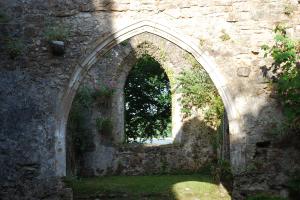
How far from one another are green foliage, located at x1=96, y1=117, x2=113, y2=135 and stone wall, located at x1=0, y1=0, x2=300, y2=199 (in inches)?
195

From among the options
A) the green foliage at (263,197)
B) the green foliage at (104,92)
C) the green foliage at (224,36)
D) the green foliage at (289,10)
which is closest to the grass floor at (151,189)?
the green foliage at (263,197)

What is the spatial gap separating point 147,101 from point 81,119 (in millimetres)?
3242

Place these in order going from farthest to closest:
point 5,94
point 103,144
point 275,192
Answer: point 103,144 → point 5,94 → point 275,192

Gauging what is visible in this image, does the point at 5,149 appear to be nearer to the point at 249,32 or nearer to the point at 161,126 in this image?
the point at 249,32

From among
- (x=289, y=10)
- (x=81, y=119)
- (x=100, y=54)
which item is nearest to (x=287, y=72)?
(x=289, y=10)

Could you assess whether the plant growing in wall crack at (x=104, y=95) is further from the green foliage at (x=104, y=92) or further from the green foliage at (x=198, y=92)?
the green foliage at (x=198, y=92)

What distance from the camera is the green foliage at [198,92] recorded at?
1066 centimetres

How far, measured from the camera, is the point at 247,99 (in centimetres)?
544

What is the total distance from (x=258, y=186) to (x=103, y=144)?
6.18 m

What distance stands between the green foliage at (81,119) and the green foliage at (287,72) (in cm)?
601

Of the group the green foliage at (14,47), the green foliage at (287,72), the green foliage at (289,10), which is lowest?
the green foliage at (287,72)

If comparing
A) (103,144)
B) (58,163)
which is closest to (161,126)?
(103,144)

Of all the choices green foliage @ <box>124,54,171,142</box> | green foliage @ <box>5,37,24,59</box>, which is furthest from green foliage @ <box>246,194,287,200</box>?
green foliage @ <box>124,54,171,142</box>

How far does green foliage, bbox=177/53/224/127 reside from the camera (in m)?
10.7
